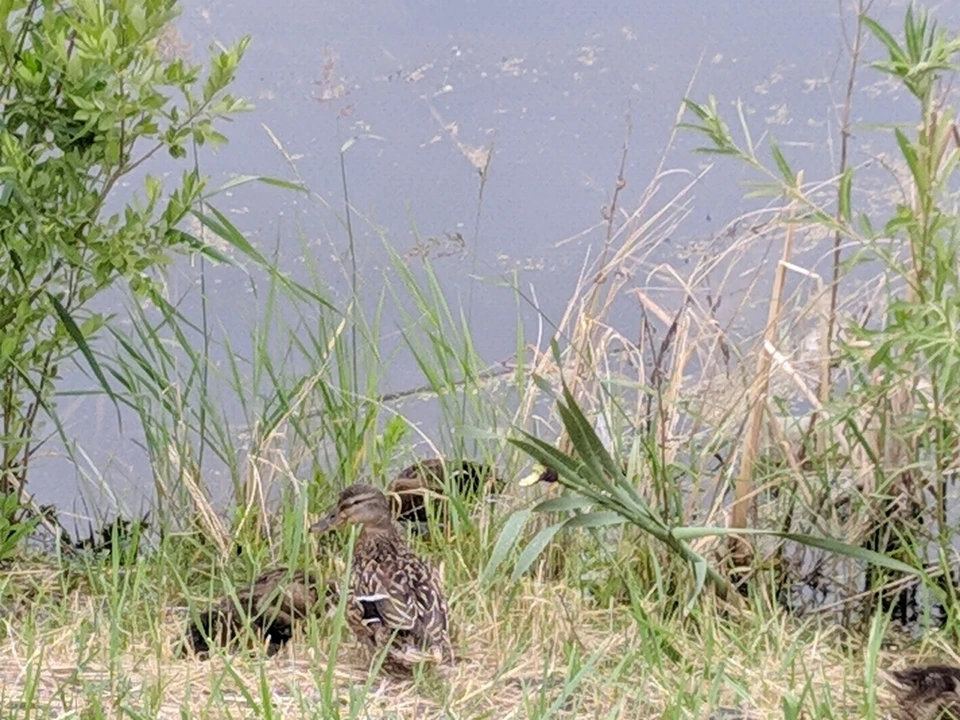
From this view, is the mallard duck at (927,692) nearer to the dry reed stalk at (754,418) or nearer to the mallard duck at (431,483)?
the dry reed stalk at (754,418)

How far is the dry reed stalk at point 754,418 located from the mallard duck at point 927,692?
0.92 meters

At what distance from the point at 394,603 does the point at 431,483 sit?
3.99 ft

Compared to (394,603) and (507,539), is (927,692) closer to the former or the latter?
(507,539)

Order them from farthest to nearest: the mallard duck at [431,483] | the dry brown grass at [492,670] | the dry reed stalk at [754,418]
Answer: the mallard duck at [431,483], the dry reed stalk at [754,418], the dry brown grass at [492,670]

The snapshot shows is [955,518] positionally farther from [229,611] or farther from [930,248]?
[229,611]

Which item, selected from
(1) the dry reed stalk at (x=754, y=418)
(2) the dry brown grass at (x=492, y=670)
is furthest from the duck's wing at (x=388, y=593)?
(1) the dry reed stalk at (x=754, y=418)

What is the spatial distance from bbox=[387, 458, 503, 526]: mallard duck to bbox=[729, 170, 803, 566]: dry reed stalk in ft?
2.47

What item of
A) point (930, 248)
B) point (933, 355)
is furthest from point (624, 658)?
point (930, 248)

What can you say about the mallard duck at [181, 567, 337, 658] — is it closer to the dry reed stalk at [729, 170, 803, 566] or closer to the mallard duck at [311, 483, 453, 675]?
the mallard duck at [311, 483, 453, 675]

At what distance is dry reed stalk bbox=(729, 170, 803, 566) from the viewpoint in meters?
4.30

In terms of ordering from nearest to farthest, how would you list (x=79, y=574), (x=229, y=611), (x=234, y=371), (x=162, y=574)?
(x=229, y=611)
(x=162, y=574)
(x=79, y=574)
(x=234, y=371)

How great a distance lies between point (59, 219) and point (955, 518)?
259cm

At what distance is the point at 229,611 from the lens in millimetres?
3812

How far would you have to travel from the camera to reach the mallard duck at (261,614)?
376 centimetres
